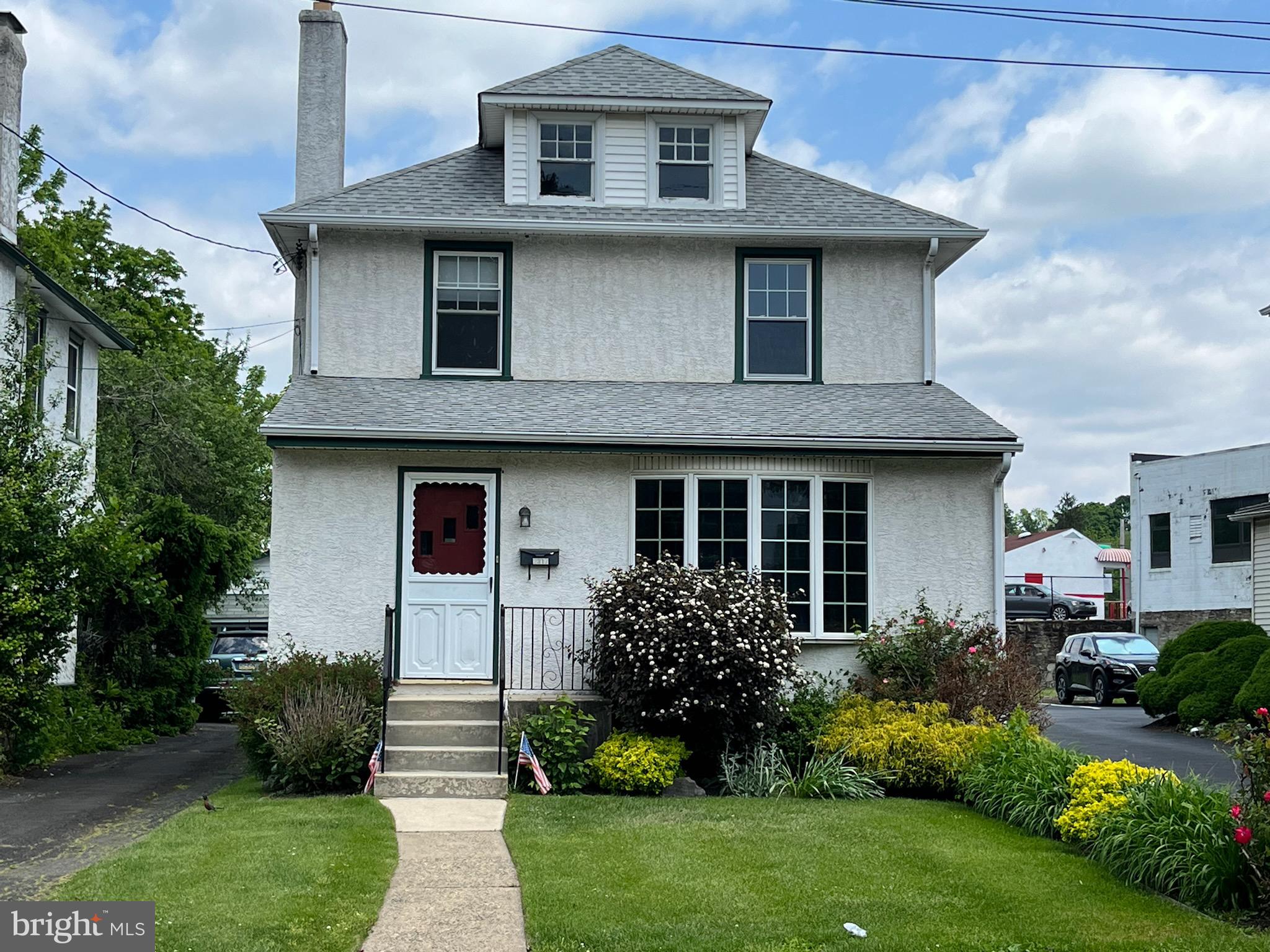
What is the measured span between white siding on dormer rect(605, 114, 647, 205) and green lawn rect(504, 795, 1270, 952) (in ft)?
26.0

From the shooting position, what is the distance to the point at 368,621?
1341cm

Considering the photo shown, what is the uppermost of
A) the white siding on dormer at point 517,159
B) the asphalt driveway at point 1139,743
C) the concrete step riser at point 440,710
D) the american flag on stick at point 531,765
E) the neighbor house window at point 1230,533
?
the white siding on dormer at point 517,159

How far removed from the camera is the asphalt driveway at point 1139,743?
50.1 feet

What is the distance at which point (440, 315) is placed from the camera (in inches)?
590

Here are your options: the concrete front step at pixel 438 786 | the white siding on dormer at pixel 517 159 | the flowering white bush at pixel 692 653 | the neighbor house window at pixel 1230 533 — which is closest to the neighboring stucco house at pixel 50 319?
the concrete front step at pixel 438 786

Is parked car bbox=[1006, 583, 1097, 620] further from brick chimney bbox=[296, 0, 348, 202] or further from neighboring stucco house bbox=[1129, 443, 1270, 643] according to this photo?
brick chimney bbox=[296, 0, 348, 202]

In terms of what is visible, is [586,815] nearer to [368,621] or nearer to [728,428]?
[368,621]

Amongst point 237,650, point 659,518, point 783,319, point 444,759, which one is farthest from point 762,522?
point 237,650

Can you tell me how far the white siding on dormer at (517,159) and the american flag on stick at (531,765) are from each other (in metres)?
6.82

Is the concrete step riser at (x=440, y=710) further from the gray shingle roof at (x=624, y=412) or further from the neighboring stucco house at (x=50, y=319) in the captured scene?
the neighboring stucco house at (x=50, y=319)

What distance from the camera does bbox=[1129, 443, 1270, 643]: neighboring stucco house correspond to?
106ft

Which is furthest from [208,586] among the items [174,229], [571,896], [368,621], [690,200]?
[571,896]

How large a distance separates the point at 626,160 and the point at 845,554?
18.5 ft

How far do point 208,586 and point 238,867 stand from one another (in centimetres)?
1309
